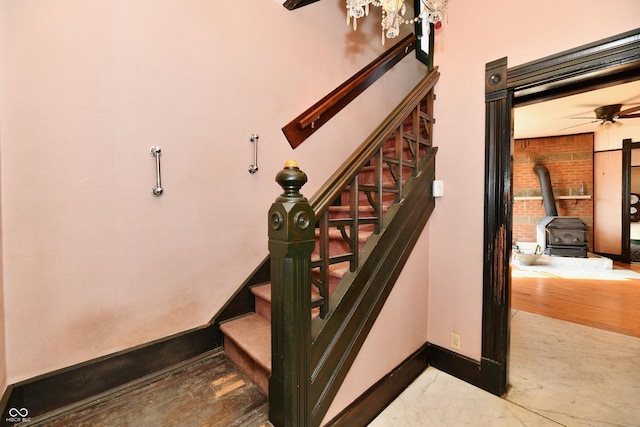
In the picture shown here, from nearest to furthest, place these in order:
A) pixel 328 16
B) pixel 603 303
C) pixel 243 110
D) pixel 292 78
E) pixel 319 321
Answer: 1. pixel 319 321
2. pixel 243 110
3. pixel 292 78
4. pixel 328 16
5. pixel 603 303

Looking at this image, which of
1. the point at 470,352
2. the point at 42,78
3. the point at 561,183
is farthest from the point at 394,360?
the point at 561,183

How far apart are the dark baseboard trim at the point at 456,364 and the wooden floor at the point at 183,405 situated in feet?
4.15

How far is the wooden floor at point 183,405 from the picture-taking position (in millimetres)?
1170

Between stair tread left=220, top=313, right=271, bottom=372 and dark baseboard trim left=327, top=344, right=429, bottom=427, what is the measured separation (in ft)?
1.43

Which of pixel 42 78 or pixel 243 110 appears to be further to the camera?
Answer: pixel 243 110

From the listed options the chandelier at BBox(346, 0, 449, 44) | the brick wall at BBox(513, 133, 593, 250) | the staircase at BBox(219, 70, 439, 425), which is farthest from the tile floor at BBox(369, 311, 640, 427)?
the brick wall at BBox(513, 133, 593, 250)

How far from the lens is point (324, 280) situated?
117 centimetres

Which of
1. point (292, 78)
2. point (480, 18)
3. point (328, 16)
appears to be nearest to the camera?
point (480, 18)

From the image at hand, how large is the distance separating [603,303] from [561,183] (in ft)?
12.6

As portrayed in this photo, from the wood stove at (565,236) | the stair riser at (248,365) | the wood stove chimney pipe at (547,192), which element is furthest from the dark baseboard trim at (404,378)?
the wood stove chimney pipe at (547,192)

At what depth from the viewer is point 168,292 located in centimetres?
155

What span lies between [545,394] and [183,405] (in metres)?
2.14

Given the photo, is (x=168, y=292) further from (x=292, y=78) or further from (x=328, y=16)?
(x=328, y=16)

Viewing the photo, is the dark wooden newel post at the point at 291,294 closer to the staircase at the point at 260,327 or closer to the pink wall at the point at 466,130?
the staircase at the point at 260,327
